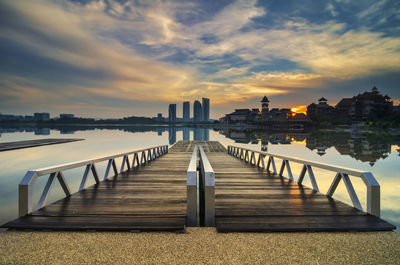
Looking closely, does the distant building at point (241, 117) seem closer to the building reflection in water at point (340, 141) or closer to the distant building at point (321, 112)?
the distant building at point (321, 112)

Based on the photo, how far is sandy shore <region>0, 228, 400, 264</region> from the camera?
113 inches

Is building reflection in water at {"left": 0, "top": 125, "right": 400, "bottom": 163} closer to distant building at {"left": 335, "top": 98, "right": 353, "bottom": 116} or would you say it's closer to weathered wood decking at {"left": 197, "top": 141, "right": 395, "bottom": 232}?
weathered wood decking at {"left": 197, "top": 141, "right": 395, "bottom": 232}

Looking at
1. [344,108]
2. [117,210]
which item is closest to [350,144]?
[117,210]

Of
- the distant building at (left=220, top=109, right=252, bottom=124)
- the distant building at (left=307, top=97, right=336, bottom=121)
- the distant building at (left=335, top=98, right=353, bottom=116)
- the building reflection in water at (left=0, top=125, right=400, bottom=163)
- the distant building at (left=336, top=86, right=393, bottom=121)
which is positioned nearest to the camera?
the building reflection in water at (left=0, top=125, right=400, bottom=163)

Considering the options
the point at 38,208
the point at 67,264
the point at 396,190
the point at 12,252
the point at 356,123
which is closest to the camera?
the point at 67,264

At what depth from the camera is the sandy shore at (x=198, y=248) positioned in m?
2.88

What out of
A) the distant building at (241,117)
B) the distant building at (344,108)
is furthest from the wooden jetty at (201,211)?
the distant building at (241,117)

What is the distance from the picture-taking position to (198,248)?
3.15 meters

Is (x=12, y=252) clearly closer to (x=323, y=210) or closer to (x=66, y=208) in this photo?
(x=66, y=208)

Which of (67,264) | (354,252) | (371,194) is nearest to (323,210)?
(371,194)

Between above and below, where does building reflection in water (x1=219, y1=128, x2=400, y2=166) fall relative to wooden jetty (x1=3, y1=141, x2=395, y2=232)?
below

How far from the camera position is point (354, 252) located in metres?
3.06

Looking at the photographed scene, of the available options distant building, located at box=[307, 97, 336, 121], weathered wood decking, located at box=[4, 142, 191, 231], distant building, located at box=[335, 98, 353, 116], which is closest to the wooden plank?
weathered wood decking, located at box=[4, 142, 191, 231]

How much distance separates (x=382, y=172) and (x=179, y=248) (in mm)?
19338
